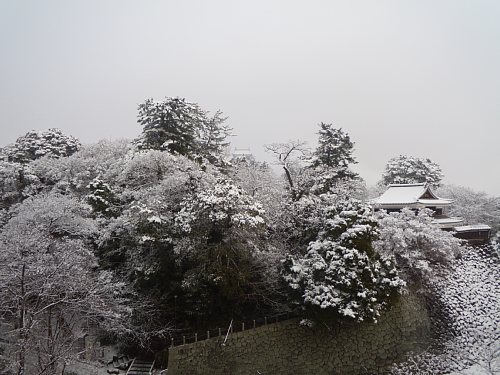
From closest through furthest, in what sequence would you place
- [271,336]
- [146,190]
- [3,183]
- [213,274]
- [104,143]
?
[213,274]
[271,336]
[146,190]
[3,183]
[104,143]

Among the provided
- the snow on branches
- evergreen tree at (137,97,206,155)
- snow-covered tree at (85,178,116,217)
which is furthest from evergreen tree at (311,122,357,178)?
snow-covered tree at (85,178,116,217)

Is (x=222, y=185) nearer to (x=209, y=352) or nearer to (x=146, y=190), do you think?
(x=146, y=190)

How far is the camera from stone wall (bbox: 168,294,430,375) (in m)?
11.0

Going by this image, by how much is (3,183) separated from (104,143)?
610 centimetres

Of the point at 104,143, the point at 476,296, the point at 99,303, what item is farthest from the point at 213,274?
the point at 104,143

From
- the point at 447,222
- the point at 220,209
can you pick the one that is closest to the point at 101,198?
the point at 220,209

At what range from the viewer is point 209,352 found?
1105 centimetres

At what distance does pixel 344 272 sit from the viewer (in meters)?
11.4

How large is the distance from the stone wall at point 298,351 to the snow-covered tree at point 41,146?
18.2m

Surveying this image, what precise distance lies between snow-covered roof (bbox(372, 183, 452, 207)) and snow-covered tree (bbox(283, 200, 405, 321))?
8.85m

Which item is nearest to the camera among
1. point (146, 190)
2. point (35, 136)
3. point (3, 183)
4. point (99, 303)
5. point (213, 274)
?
point (99, 303)

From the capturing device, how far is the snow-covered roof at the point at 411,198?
68.4 feet

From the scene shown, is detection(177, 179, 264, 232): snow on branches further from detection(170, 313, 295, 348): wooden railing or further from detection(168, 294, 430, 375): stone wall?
detection(168, 294, 430, 375): stone wall

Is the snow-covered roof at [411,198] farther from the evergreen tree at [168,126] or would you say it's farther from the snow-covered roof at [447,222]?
the evergreen tree at [168,126]
